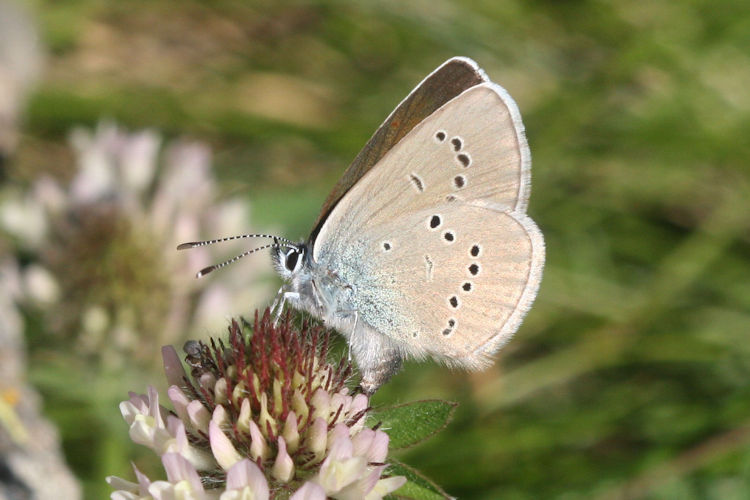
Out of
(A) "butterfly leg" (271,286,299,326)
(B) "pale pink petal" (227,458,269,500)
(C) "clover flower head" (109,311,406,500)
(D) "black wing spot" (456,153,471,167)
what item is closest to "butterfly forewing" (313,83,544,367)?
(D) "black wing spot" (456,153,471,167)

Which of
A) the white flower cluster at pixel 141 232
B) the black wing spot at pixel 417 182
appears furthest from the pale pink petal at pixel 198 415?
the white flower cluster at pixel 141 232

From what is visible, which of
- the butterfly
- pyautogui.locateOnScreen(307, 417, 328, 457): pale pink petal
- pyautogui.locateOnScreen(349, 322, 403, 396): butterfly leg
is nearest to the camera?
pyautogui.locateOnScreen(307, 417, 328, 457): pale pink petal

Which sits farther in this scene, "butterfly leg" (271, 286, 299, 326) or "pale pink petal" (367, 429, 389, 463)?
"butterfly leg" (271, 286, 299, 326)

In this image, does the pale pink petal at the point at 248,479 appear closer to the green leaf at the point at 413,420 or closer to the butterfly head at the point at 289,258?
the green leaf at the point at 413,420

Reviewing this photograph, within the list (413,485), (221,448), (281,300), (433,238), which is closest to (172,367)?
(221,448)

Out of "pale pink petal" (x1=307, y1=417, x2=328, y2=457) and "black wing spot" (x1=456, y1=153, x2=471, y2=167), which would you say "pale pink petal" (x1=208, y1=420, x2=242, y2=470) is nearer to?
"pale pink petal" (x1=307, y1=417, x2=328, y2=457)

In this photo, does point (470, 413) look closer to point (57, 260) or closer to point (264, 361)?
point (57, 260)

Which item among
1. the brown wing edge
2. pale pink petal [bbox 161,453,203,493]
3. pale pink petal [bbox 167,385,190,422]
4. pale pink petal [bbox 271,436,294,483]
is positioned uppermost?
the brown wing edge

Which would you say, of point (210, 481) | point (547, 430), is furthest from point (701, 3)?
point (210, 481)

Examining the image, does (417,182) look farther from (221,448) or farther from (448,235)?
(221,448)
